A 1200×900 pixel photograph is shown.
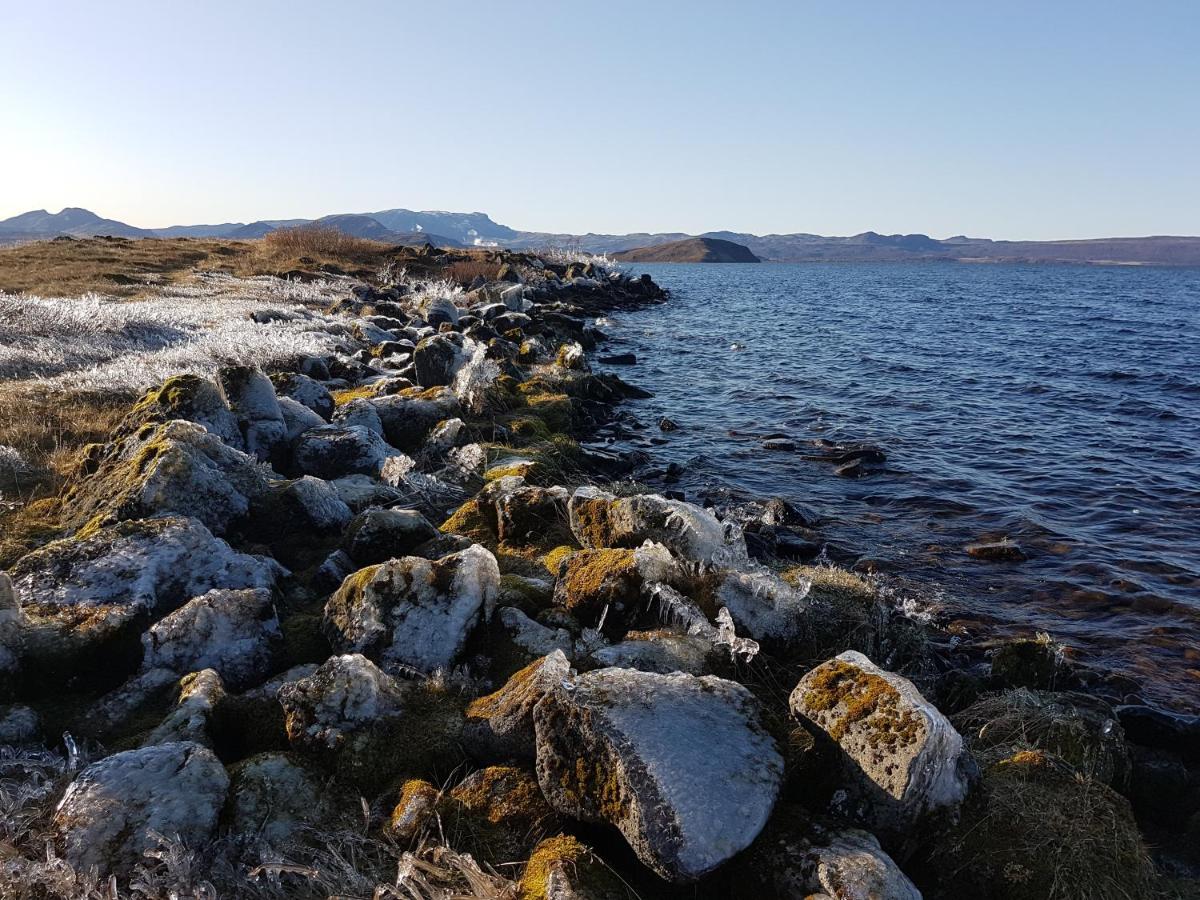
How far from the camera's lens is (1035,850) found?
3.74 meters

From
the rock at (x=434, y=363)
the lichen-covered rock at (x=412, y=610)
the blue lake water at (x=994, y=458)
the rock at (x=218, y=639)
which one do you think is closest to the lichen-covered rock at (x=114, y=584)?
the rock at (x=218, y=639)

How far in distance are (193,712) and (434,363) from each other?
11.7m

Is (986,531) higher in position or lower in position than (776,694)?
lower

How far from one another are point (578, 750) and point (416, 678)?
185 cm

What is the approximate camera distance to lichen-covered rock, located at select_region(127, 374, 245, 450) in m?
8.70

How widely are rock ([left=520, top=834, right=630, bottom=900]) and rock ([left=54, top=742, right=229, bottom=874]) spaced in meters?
1.72

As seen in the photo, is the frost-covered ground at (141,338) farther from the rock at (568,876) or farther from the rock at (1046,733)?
the rock at (1046,733)

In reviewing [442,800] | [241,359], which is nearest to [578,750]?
[442,800]

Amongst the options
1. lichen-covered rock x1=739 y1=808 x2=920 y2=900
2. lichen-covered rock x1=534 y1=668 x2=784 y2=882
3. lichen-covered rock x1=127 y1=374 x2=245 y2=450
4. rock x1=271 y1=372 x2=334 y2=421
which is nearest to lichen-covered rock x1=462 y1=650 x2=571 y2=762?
lichen-covered rock x1=534 y1=668 x2=784 y2=882

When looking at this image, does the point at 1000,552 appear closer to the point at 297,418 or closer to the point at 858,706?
the point at 858,706

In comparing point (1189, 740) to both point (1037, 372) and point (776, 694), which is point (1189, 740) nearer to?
point (776, 694)

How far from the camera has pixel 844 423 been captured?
19.7m

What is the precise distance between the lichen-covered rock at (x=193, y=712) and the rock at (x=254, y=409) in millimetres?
5350

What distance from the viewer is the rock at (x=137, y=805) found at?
3357 millimetres
